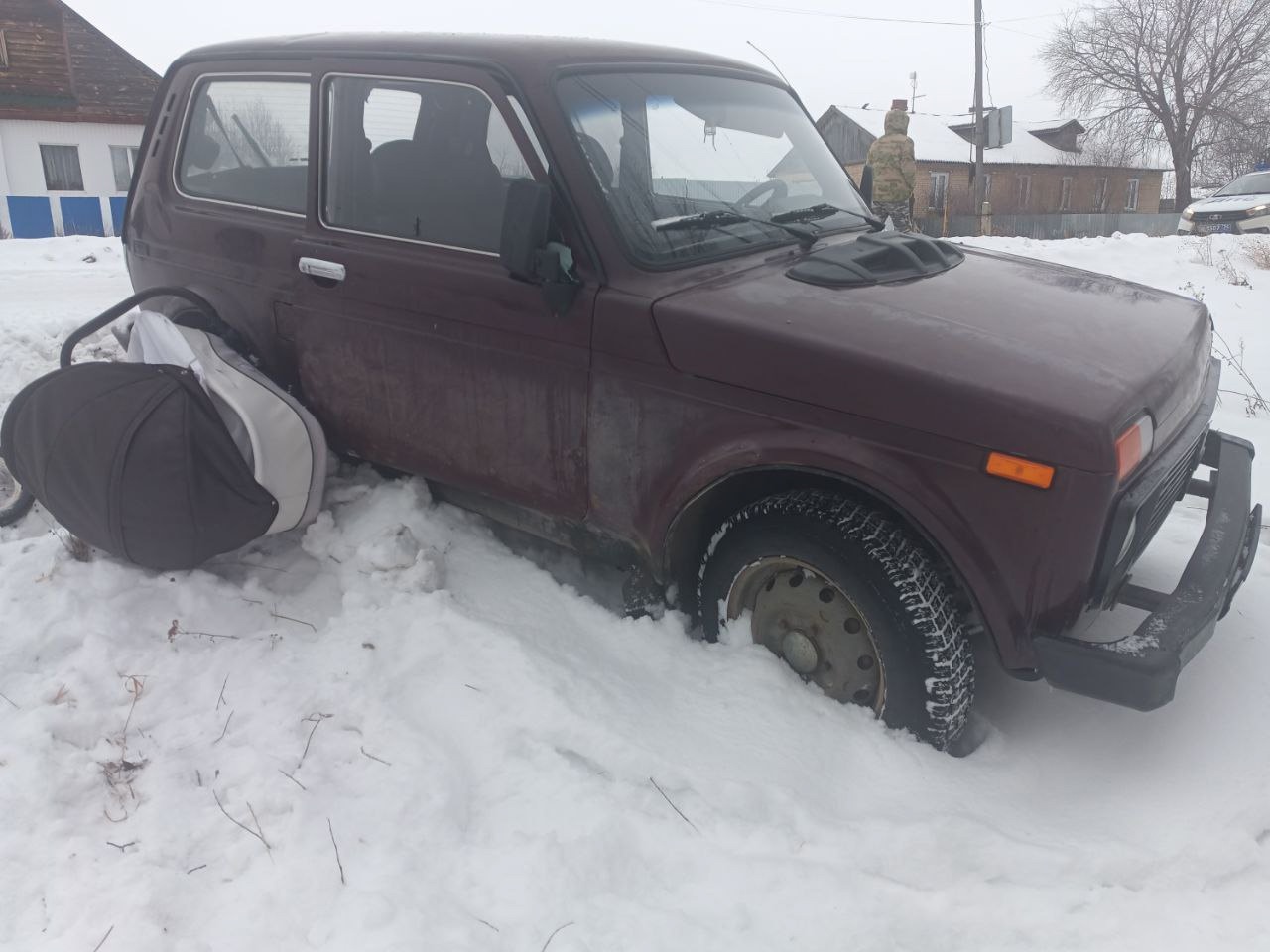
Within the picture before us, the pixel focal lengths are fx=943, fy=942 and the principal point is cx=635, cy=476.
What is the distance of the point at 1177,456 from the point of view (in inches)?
104

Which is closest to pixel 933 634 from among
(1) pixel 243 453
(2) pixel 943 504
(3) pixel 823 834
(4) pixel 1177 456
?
(2) pixel 943 504

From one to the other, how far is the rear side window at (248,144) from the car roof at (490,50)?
15 cm

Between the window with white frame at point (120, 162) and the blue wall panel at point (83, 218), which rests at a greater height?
the window with white frame at point (120, 162)

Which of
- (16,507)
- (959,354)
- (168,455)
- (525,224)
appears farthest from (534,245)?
(16,507)

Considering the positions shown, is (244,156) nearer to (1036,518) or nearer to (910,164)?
(1036,518)

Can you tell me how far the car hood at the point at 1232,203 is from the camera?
15031 millimetres

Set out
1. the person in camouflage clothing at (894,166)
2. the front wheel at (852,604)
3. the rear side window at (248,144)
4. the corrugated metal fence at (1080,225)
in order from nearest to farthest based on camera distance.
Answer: the front wheel at (852,604), the rear side window at (248,144), the person in camouflage clothing at (894,166), the corrugated metal fence at (1080,225)

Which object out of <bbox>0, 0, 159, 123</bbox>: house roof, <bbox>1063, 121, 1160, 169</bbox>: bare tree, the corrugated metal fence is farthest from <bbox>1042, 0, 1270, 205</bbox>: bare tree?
<bbox>0, 0, 159, 123</bbox>: house roof

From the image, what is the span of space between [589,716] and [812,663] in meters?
0.68

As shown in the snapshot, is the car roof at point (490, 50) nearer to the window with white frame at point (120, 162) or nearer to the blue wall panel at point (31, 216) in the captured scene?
the blue wall panel at point (31, 216)

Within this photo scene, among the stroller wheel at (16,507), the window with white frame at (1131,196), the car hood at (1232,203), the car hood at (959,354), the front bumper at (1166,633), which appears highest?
the car hood at (959,354)

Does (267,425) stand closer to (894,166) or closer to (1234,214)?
(894,166)

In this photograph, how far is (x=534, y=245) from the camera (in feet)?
8.87

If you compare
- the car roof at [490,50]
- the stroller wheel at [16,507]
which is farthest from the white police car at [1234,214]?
the stroller wheel at [16,507]
